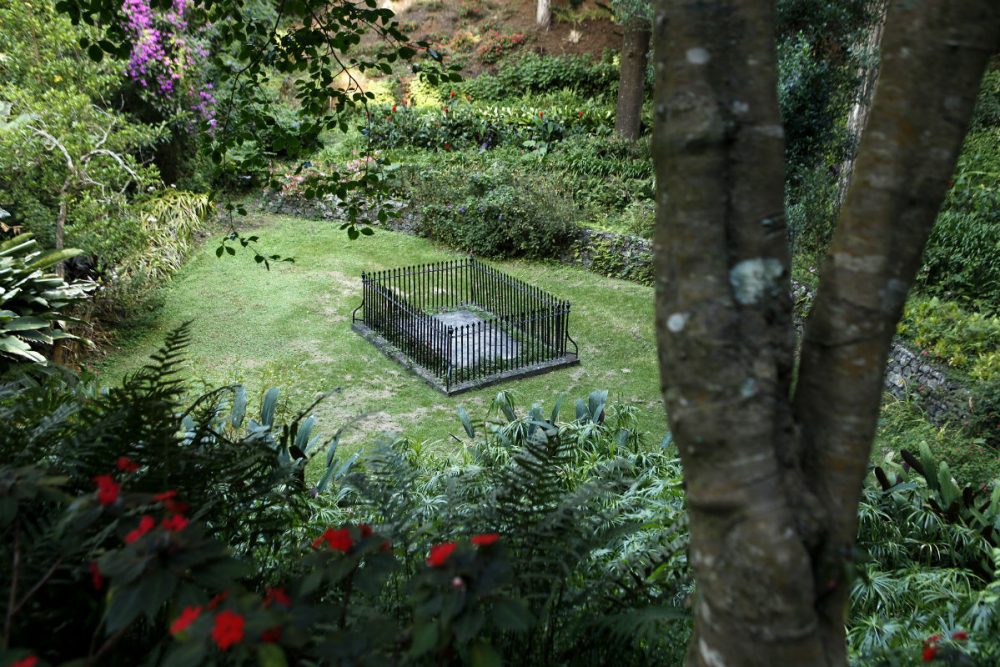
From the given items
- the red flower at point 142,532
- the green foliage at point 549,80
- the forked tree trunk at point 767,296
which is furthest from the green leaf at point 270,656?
the green foliage at point 549,80

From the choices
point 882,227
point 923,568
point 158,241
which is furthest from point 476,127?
point 882,227

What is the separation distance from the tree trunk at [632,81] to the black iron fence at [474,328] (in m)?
6.59

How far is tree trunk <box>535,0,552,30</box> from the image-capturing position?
875 inches

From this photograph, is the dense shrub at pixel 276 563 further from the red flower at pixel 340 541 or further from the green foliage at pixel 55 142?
the green foliage at pixel 55 142

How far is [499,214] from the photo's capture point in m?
13.0

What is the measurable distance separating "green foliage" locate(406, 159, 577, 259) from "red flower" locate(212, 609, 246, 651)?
37.9 feet

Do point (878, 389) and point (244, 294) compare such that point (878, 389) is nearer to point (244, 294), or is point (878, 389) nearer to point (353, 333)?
point (353, 333)

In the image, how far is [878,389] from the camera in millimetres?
1659

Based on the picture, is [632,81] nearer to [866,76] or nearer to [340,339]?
[866,76]

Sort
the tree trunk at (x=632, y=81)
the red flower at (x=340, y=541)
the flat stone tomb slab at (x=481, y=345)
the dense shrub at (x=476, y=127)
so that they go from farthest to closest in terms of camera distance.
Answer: the dense shrub at (x=476, y=127) < the tree trunk at (x=632, y=81) < the flat stone tomb slab at (x=481, y=345) < the red flower at (x=340, y=541)

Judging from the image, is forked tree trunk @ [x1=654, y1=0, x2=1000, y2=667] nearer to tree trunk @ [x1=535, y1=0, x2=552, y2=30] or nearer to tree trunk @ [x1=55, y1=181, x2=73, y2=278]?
tree trunk @ [x1=55, y1=181, x2=73, y2=278]

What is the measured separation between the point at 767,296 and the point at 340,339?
8.79m

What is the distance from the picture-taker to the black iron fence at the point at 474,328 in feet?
30.2

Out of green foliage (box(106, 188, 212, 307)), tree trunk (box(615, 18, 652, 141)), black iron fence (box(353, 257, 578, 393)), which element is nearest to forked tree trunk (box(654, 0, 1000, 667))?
black iron fence (box(353, 257, 578, 393))
